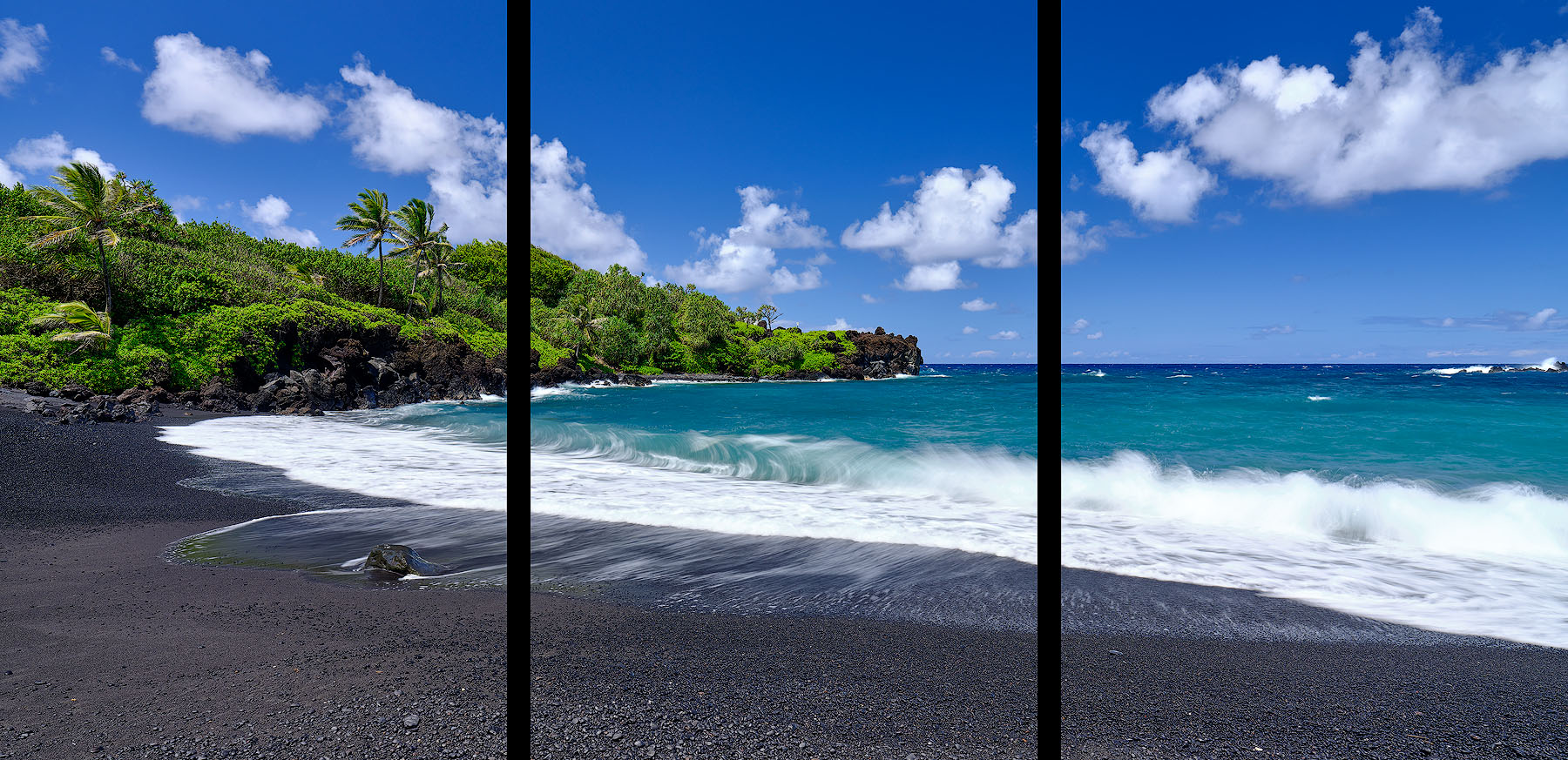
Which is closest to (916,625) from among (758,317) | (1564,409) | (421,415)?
(421,415)

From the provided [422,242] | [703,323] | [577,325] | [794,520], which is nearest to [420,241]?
[422,242]

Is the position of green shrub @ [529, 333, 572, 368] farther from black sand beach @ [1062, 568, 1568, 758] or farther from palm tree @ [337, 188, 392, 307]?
black sand beach @ [1062, 568, 1568, 758]

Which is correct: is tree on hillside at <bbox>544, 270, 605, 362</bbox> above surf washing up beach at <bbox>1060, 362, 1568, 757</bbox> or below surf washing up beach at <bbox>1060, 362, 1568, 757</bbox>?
above

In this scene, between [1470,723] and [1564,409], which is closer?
[1470,723]

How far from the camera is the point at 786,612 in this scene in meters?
4.82

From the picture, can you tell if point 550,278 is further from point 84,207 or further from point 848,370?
point 84,207

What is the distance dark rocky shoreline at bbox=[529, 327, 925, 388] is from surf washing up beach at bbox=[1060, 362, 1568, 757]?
1423 inches

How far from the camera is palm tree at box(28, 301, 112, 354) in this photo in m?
18.8

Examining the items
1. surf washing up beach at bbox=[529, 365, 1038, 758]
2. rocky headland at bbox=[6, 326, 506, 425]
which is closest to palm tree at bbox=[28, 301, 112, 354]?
rocky headland at bbox=[6, 326, 506, 425]

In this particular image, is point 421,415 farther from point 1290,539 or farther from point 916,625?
point 1290,539

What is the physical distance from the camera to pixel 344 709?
3088mm

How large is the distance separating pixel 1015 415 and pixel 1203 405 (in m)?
10.4

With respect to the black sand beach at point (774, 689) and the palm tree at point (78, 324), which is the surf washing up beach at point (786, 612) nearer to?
the black sand beach at point (774, 689)

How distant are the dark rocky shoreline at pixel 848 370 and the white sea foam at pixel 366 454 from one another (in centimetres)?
2001
